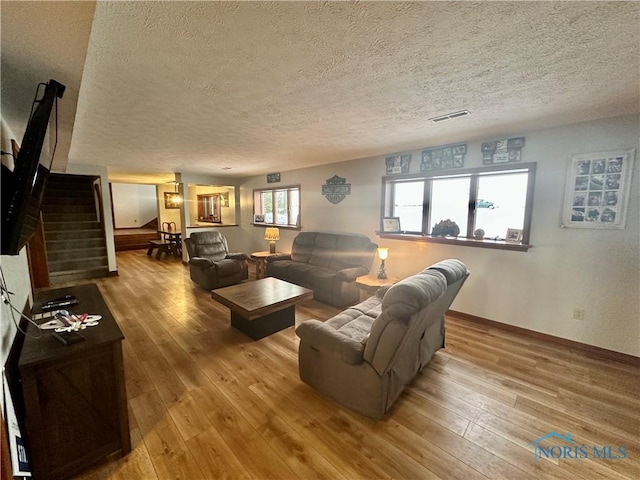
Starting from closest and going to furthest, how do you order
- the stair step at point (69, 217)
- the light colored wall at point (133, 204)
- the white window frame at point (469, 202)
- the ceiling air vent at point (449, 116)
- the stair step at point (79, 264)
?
the ceiling air vent at point (449, 116)
the white window frame at point (469, 202)
the stair step at point (79, 264)
the stair step at point (69, 217)
the light colored wall at point (133, 204)

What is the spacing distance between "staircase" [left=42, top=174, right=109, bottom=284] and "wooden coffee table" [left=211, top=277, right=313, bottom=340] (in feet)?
13.7

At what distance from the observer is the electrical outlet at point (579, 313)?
105 inches

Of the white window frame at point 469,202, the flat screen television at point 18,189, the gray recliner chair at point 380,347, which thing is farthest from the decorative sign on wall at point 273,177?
the flat screen television at point 18,189

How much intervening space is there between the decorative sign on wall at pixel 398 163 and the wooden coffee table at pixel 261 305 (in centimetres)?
225

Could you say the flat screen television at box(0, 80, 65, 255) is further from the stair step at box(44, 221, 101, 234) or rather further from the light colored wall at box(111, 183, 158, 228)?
the light colored wall at box(111, 183, 158, 228)

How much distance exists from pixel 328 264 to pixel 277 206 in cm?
253

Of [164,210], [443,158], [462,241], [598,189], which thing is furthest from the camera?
[164,210]

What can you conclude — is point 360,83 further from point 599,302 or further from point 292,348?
point 599,302

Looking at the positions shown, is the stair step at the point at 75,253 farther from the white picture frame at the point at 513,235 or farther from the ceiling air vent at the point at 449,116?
the white picture frame at the point at 513,235

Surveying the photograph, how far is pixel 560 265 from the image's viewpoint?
2.76 m

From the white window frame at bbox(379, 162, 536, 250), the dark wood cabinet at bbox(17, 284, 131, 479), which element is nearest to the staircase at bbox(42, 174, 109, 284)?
the dark wood cabinet at bbox(17, 284, 131, 479)

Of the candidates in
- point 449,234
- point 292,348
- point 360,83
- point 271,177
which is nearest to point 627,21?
point 360,83

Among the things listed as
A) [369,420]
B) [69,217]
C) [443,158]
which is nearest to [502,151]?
[443,158]

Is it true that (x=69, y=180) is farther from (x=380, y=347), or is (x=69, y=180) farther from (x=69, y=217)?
(x=380, y=347)
